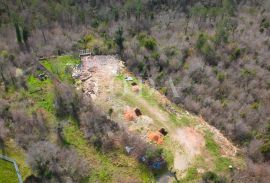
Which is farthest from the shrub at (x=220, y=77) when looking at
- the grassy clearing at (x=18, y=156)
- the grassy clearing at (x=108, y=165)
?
the grassy clearing at (x=18, y=156)

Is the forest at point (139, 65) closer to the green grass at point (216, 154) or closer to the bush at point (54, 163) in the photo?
the bush at point (54, 163)

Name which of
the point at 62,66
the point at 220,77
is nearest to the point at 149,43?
the point at 220,77

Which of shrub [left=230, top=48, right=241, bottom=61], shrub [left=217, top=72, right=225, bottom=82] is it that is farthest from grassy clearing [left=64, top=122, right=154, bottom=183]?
shrub [left=230, top=48, right=241, bottom=61]

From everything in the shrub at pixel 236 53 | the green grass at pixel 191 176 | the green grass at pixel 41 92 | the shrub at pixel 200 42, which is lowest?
the green grass at pixel 191 176

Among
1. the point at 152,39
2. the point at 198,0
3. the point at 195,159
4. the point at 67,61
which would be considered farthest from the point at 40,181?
the point at 198,0

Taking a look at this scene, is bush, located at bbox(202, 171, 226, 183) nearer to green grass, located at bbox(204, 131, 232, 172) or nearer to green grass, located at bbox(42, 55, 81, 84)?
green grass, located at bbox(204, 131, 232, 172)
